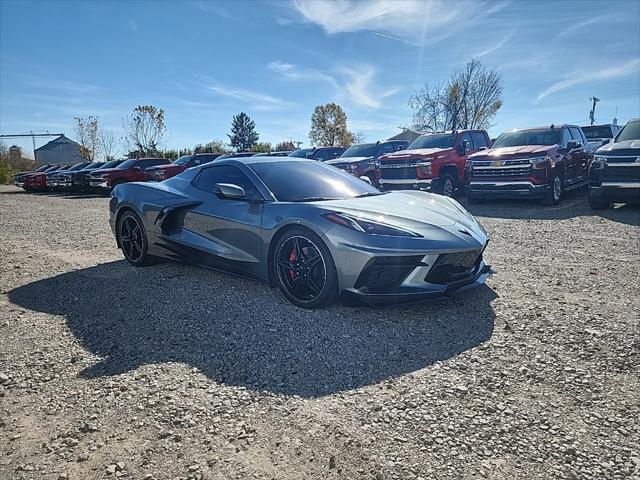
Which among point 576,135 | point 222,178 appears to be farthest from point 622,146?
point 222,178

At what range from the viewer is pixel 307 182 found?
14.0ft

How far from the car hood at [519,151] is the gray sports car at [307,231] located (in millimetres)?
5936

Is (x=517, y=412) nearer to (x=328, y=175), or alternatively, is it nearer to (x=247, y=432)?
(x=247, y=432)

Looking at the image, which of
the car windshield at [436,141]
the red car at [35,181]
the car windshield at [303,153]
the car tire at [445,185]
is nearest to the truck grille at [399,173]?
the car tire at [445,185]

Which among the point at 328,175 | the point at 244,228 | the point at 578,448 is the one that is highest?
the point at 328,175

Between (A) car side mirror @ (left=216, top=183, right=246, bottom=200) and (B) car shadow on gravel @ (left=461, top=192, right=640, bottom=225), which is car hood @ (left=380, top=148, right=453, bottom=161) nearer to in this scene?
(B) car shadow on gravel @ (left=461, top=192, right=640, bottom=225)

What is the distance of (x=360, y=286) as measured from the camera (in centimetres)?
328

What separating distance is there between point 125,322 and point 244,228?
1.27 metres

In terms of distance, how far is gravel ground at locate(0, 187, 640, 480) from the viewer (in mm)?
1880

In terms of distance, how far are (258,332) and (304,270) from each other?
0.67 meters

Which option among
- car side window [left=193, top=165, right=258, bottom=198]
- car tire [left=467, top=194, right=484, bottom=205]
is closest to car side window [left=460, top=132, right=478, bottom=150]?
car tire [left=467, top=194, right=484, bottom=205]

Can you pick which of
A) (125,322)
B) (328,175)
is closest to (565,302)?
(328,175)

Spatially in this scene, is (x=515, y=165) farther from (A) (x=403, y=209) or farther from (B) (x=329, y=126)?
(B) (x=329, y=126)

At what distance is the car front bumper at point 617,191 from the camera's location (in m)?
7.98
